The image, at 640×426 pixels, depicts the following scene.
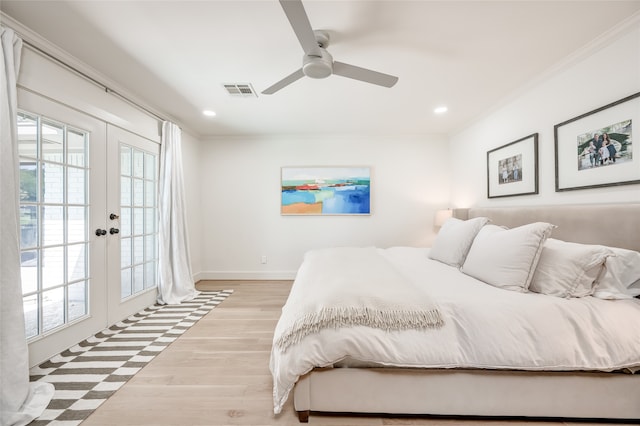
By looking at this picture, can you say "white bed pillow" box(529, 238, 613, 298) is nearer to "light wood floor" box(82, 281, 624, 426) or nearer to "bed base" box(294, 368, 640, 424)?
"bed base" box(294, 368, 640, 424)

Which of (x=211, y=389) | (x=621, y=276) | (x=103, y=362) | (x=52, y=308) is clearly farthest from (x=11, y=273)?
(x=621, y=276)

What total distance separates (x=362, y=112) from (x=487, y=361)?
9.43 feet

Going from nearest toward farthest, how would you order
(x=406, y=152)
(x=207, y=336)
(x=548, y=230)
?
1. (x=548, y=230)
2. (x=207, y=336)
3. (x=406, y=152)

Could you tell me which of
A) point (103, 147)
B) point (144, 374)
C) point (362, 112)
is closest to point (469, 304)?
point (144, 374)

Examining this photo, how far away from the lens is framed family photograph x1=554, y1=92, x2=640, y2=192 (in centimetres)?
178

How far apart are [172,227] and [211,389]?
7.57 ft

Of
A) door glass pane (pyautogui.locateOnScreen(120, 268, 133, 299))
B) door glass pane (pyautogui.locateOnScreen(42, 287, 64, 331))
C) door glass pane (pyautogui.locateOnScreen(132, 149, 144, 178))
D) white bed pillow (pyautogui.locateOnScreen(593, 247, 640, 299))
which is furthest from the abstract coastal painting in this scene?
white bed pillow (pyautogui.locateOnScreen(593, 247, 640, 299))

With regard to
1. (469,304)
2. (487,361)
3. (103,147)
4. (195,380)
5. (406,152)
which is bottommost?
(195,380)

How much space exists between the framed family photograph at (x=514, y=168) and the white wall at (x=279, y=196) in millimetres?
1122

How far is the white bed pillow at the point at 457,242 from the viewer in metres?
2.35

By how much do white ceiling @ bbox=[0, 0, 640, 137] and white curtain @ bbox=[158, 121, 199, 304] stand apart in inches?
21.9

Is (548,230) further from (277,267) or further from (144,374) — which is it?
(277,267)

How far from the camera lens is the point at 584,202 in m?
2.09

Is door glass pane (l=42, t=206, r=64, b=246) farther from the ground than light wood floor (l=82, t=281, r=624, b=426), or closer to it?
Result: farther from the ground
